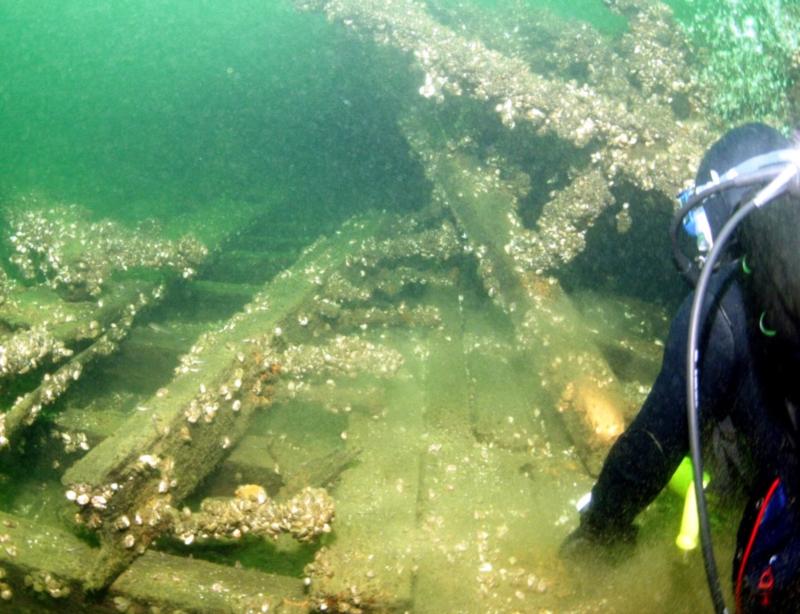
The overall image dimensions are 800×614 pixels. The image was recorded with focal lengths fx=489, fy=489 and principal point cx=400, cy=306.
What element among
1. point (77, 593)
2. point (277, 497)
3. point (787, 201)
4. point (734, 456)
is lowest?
point (277, 497)

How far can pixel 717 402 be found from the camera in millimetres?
2041

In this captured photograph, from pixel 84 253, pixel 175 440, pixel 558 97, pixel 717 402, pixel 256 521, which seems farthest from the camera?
pixel 84 253

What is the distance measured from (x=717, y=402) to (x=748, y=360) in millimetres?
274

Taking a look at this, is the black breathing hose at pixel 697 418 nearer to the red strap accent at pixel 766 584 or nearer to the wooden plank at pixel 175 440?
the red strap accent at pixel 766 584

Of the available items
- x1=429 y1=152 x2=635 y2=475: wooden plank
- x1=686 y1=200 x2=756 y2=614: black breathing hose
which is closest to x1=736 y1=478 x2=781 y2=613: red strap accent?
x1=686 y1=200 x2=756 y2=614: black breathing hose

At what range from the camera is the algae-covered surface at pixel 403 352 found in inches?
115

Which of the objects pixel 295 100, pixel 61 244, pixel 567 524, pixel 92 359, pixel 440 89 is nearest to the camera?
pixel 567 524

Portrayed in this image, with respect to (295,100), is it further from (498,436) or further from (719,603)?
(719,603)

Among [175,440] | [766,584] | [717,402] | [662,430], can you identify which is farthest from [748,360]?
[175,440]

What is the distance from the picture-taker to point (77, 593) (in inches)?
112

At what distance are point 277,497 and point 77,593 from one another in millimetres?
1338

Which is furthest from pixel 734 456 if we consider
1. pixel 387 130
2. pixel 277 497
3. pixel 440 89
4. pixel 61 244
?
pixel 387 130

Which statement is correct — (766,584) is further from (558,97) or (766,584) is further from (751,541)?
(558,97)

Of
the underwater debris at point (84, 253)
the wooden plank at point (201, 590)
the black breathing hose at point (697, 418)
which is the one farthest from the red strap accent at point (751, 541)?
the underwater debris at point (84, 253)
